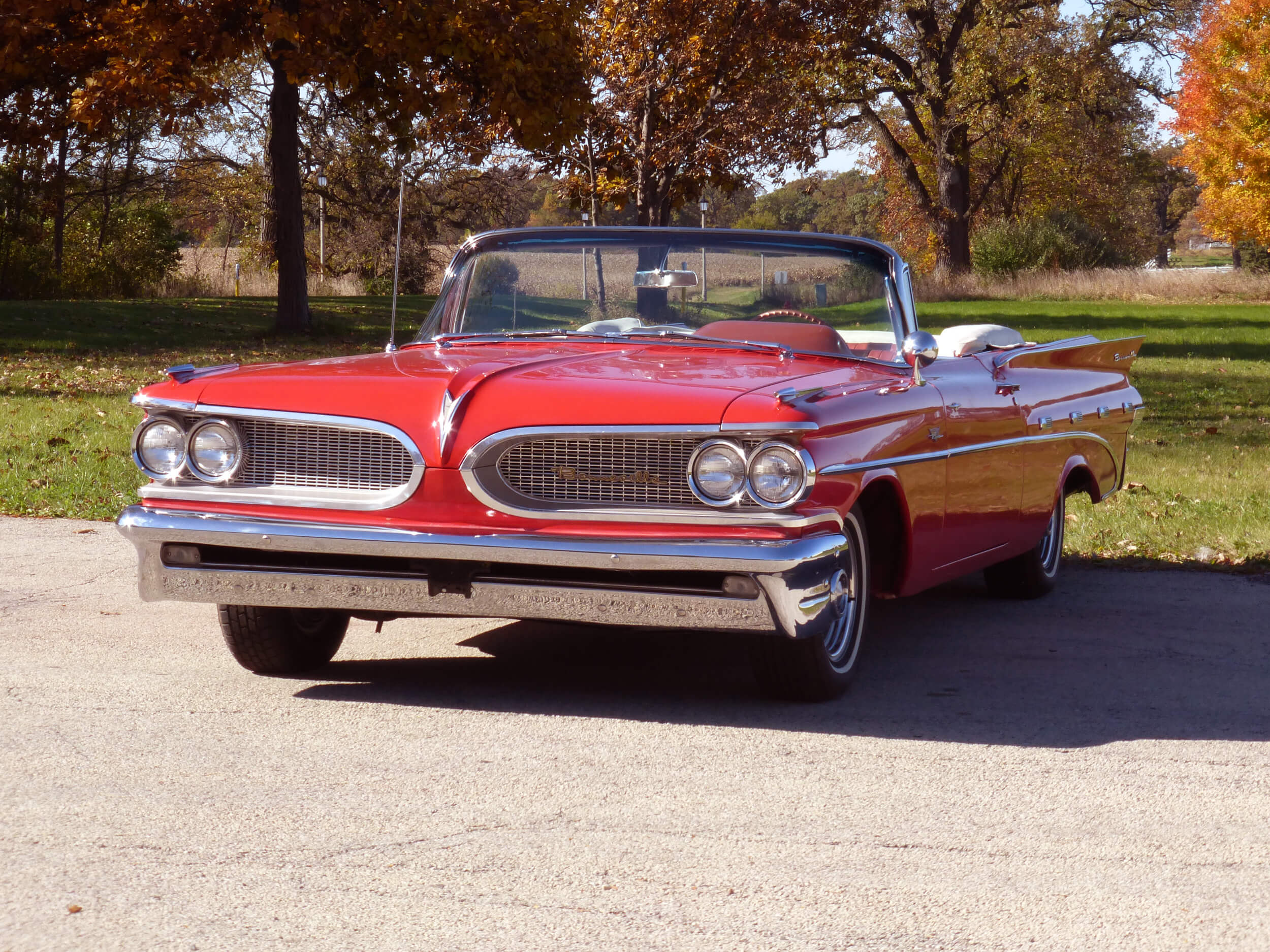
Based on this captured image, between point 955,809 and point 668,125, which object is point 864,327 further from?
point 668,125

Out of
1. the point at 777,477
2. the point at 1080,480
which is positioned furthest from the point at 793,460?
the point at 1080,480

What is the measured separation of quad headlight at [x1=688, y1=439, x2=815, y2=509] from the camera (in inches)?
171

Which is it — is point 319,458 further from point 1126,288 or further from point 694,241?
point 1126,288

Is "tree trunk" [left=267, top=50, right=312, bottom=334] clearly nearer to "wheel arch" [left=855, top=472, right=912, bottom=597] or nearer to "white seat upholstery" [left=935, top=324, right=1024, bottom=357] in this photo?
"white seat upholstery" [left=935, top=324, right=1024, bottom=357]

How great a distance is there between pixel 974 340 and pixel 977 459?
88 cm

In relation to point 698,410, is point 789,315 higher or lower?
higher

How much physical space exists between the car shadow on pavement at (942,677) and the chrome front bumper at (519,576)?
0.42 meters

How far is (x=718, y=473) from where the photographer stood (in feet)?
14.4

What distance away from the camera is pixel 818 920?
306cm

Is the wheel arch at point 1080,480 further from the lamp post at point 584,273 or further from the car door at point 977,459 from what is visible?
the lamp post at point 584,273

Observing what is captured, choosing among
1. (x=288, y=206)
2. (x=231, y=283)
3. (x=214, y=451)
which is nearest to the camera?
(x=214, y=451)

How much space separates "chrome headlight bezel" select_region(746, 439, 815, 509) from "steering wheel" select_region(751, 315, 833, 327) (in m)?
1.56

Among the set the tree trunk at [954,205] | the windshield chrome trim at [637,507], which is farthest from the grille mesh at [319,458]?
the tree trunk at [954,205]

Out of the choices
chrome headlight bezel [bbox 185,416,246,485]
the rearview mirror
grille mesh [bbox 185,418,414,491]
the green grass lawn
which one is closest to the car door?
the green grass lawn
